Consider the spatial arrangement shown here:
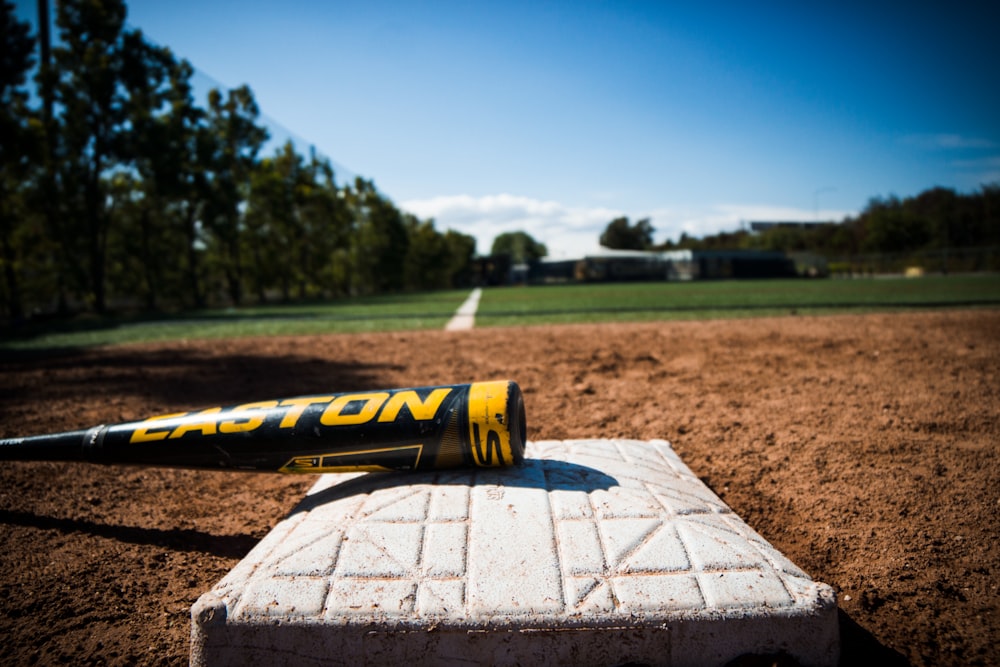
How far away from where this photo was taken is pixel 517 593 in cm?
166

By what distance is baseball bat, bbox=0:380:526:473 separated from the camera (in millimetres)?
2307

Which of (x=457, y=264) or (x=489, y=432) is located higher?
(x=457, y=264)

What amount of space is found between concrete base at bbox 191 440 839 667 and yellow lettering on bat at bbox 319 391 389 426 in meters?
0.47

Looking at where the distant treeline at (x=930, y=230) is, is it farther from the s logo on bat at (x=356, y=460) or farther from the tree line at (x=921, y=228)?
the s logo on bat at (x=356, y=460)

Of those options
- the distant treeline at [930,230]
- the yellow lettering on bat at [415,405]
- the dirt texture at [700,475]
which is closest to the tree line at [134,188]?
the dirt texture at [700,475]

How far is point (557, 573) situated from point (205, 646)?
116cm

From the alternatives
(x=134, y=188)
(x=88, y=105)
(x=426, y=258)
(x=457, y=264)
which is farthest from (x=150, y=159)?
(x=457, y=264)

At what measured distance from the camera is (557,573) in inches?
68.1

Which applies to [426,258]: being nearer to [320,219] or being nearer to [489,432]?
[320,219]

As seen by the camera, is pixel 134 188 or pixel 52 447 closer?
pixel 52 447

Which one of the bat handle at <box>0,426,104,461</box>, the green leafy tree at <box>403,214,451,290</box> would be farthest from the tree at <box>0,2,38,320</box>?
Answer: the green leafy tree at <box>403,214,451,290</box>

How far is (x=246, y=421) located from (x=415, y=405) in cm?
87

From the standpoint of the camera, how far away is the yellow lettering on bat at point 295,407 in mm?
2441

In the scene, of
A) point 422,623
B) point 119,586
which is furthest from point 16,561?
point 422,623
